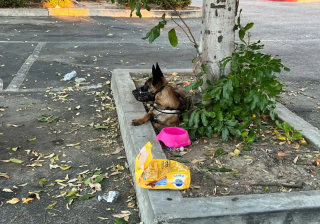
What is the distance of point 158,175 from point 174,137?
85 cm

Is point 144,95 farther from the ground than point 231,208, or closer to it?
farther from the ground

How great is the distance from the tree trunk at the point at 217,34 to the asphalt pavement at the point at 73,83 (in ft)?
4.96

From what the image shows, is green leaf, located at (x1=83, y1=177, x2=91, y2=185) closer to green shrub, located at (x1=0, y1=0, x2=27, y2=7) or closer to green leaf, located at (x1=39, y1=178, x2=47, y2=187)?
green leaf, located at (x1=39, y1=178, x2=47, y2=187)

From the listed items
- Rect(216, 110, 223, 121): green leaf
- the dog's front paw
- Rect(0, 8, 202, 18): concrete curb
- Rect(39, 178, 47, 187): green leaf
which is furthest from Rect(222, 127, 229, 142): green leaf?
Rect(0, 8, 202, 18): concrete curb

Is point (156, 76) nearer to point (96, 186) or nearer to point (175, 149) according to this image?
point (175, 149)

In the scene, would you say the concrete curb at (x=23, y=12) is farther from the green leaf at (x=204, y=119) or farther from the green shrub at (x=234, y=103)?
the green leaf at (x=204, y=119)

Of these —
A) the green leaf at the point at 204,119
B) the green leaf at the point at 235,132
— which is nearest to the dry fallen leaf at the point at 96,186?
the green leaf at the point at 204,119

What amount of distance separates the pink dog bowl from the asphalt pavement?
0.57 metres

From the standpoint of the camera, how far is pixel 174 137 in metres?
3.81

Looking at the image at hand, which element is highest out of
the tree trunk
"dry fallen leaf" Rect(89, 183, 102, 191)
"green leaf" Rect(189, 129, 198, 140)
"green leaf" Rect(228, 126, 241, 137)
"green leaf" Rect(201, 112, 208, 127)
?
the tree trunk

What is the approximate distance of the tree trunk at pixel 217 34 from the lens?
163 inches

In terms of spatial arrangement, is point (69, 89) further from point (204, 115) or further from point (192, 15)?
point (192, 15)

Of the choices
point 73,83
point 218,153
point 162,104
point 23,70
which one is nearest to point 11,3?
point 23,70

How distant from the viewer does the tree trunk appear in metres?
4.14
